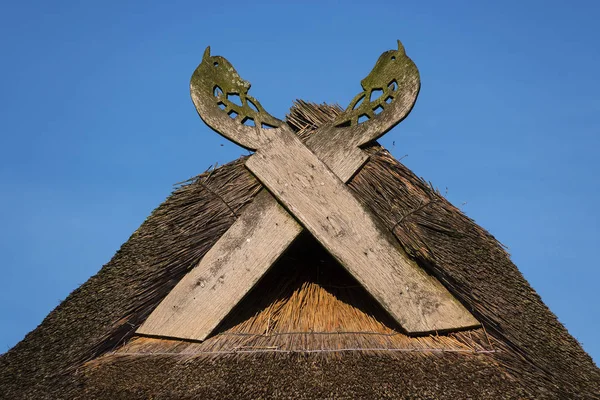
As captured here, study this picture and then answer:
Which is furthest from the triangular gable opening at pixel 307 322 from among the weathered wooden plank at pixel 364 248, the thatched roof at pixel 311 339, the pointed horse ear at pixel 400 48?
the pointed horse ear at pixel 400 48

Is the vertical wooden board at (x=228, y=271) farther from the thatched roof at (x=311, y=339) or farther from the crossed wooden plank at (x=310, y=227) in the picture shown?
the thatched roof at (x=311, y=339)

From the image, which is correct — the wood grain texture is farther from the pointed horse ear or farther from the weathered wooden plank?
the pointed horse ear

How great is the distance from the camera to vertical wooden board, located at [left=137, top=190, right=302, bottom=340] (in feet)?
18.3

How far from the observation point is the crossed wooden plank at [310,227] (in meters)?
5.52

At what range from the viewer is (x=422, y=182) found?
602 centimetres

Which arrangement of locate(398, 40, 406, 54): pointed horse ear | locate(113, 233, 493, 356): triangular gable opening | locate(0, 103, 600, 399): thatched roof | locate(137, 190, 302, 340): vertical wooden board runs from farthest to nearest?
locate(398, 40, 406, 54): pointed horse ear
locate(137, 190, 302, 340): vertical wooden board
locate(113, 233, 493, 356): triangular gable opening
locate(0, 103, 600, 399): thatched roof

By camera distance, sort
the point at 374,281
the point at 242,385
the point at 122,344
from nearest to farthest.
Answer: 1. the point at 242,385
2. the point at 374,281
3. the point at 122,344

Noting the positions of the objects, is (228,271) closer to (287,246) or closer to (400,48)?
(287,246)

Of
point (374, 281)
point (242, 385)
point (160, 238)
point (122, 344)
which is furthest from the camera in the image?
point (160, 238)

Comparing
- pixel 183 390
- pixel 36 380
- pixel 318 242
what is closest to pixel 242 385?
pixel 183 390

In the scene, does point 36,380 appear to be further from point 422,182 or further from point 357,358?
point 422,182

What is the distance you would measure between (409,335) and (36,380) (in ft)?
9.27

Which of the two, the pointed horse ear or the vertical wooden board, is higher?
the pointed horse ear

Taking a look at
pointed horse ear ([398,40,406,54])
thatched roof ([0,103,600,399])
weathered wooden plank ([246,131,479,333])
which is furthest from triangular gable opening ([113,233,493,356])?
pointed horse ear ([398,40,406,54])
